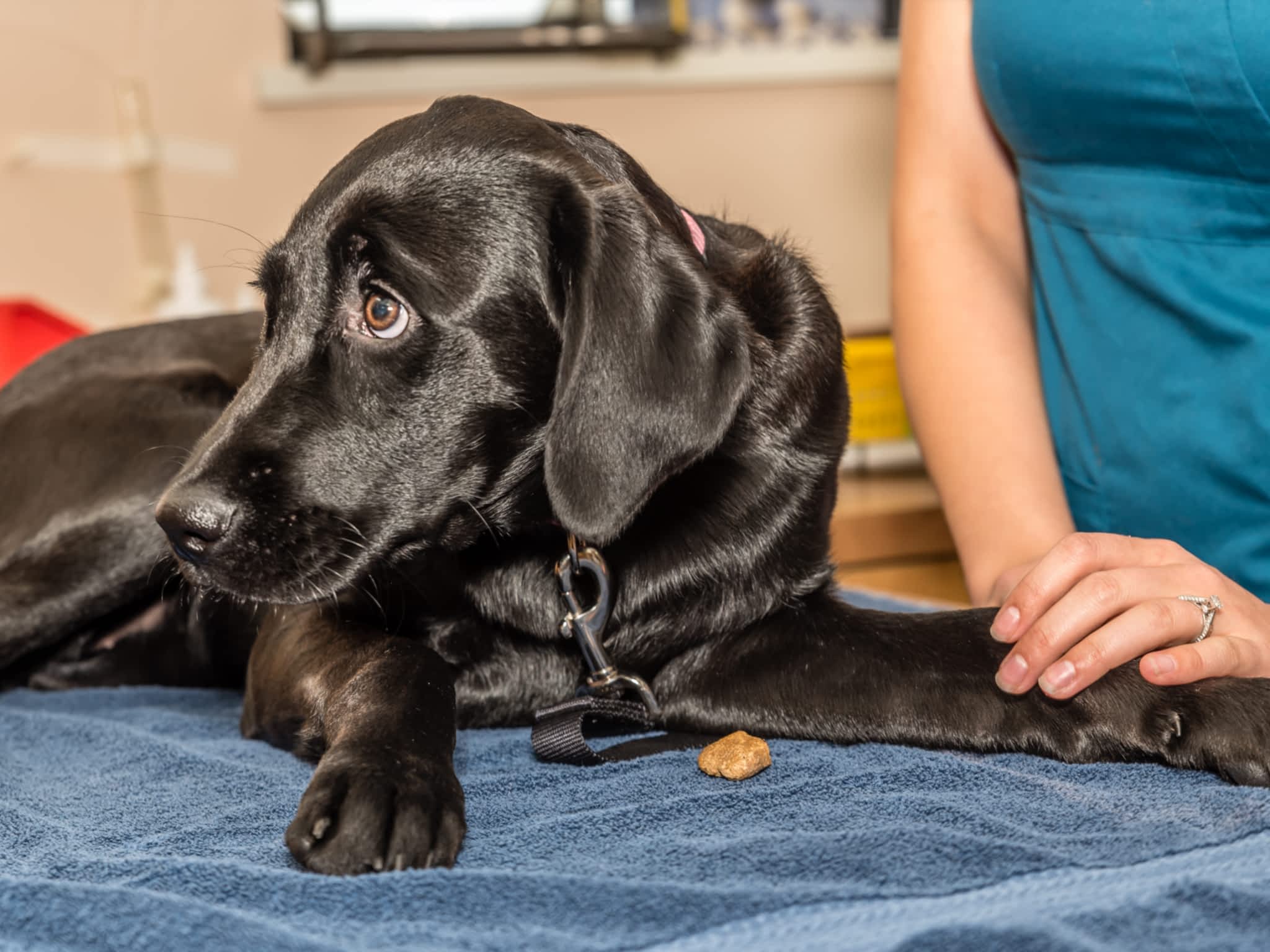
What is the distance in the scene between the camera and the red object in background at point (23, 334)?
7.76 ft

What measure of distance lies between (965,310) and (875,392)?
1.98 meters

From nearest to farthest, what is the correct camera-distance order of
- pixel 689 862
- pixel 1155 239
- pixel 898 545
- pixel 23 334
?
1. pixel 689 862
2. pixel 1155 239
3. pixel 23 334
4. pixel 898 545

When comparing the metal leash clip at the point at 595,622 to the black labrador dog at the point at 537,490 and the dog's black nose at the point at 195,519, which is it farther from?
the dog's black nose at the point at 195,519

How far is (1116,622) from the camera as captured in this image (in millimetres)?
1106

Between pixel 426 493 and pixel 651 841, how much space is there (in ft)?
1.45

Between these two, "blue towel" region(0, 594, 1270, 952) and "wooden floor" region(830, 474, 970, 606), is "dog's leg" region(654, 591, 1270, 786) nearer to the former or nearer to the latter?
"blue towel" region(0, 594, 1270, 952)

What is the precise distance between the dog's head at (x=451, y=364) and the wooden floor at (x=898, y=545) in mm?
2138

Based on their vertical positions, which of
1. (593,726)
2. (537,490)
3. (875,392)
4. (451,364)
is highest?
(451,364)

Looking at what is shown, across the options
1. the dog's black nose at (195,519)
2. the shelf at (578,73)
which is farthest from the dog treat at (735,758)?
the shelf at (578,73)

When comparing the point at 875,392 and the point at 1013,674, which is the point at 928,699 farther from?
the point at 875,392

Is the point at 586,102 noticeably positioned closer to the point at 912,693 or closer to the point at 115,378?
the point at 115,378

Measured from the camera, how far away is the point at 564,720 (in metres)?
1.16

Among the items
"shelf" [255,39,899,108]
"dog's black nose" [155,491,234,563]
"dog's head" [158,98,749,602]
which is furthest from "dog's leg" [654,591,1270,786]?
"shelf" [255,39,899,108]

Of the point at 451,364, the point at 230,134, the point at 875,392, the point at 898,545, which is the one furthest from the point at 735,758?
the point at 230,134
